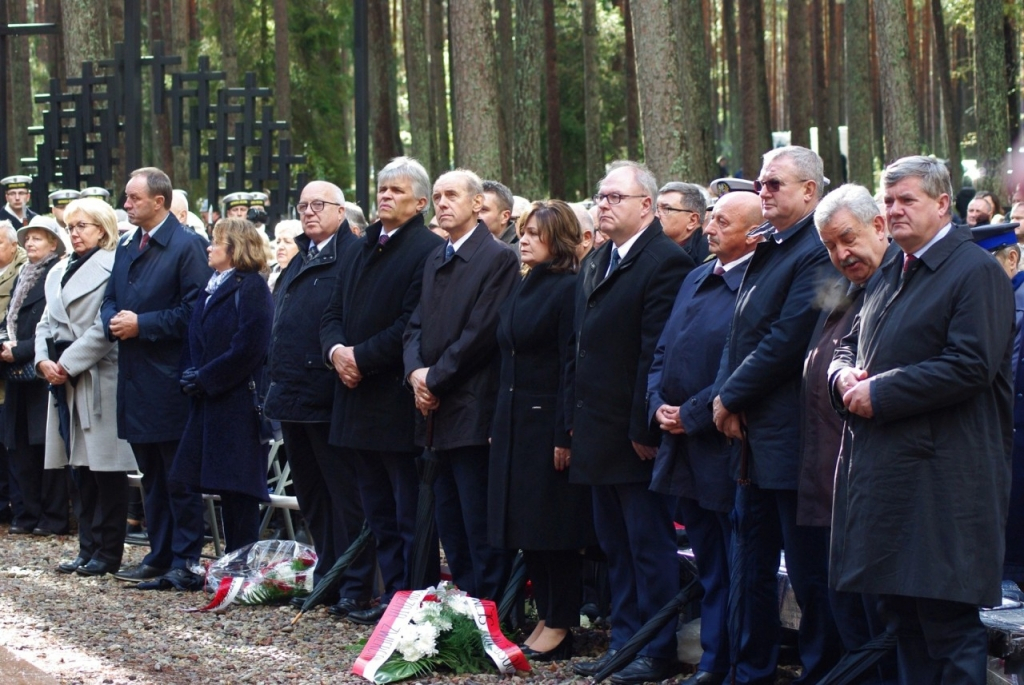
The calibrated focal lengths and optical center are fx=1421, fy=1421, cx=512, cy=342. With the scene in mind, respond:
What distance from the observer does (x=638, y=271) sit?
20.5 feet

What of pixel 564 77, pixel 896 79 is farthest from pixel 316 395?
pixel 564 77

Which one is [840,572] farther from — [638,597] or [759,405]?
[638,597]

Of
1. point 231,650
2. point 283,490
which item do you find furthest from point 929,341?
point 283,490

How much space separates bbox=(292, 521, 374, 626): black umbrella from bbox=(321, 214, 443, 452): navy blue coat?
63 cm

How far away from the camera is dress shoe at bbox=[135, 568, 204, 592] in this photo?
840 centimetres

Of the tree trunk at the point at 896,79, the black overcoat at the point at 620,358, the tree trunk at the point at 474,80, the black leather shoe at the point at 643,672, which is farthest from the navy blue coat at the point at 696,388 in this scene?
the tree trunk at the point at 896,79

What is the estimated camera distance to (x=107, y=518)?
8891 millimetres

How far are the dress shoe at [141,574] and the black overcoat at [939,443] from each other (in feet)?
16.8

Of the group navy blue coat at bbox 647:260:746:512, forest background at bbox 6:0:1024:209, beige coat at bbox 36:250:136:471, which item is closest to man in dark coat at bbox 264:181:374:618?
beige coat at bbox 36:250:136:471

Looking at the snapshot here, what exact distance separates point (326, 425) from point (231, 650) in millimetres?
1346

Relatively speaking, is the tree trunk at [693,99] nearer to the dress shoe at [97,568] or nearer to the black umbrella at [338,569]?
the black umbrella at [338,569]

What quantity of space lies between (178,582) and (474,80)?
7578 mm

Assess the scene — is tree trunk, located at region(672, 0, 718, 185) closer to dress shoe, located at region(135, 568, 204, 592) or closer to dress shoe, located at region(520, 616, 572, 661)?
dress shoe, located at region(135, 568, 204, 592)

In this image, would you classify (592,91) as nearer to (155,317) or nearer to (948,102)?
(948,102)
